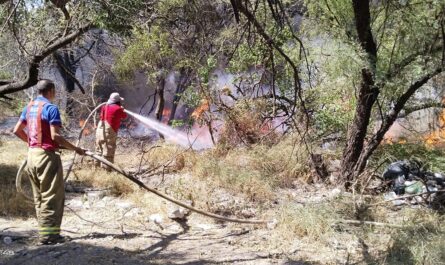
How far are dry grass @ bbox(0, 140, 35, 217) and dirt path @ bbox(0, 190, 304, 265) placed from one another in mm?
289

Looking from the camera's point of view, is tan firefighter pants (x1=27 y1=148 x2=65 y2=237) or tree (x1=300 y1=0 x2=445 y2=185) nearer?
tan firefighter pants (x1=27 y1=148 x2=65 y2=237)

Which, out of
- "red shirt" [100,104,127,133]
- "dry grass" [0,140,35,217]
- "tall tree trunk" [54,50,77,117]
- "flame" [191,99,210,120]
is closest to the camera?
"dry grass" [0,140,35,217]

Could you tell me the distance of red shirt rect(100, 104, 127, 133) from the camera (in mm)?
8758

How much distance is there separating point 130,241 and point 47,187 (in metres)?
1.03

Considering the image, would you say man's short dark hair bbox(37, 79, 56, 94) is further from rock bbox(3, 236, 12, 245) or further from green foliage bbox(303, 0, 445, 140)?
green foliage bbox(303, 0, 445, 140)

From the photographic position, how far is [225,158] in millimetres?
9367

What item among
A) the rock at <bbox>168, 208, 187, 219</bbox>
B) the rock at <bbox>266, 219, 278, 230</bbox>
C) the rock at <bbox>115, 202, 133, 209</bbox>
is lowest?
the rock at <bbox>266, 219, 278, 230</bbox>

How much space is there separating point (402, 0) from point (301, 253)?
301 centimetres

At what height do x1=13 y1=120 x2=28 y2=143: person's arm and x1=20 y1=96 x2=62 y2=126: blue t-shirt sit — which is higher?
x1=20 y1=96 x2=62 y2=126: blue t-shirt

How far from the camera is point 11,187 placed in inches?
292

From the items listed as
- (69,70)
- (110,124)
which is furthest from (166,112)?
(110,124)

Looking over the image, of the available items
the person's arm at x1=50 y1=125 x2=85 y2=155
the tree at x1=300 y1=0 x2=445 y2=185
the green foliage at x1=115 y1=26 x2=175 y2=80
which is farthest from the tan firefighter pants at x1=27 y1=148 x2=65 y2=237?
the green foliage at x1=115 y1=26 x2=175 y2=80

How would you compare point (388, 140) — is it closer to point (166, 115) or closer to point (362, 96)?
point (362, 96)

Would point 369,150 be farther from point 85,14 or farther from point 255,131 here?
point 85,14
